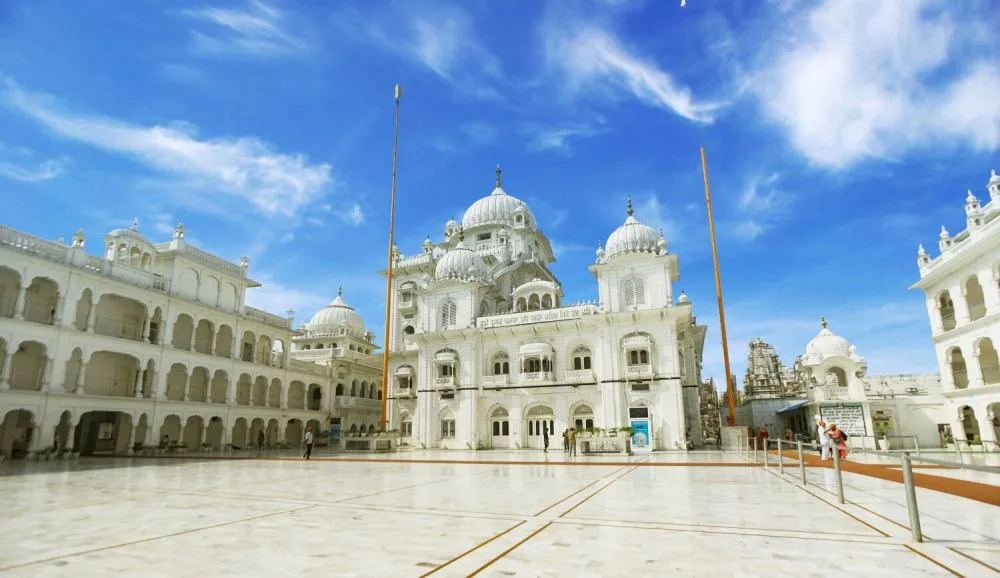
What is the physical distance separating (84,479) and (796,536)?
16898 millimetres

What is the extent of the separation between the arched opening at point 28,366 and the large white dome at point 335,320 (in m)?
25.5

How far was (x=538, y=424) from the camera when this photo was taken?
3588cm

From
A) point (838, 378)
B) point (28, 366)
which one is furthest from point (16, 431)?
point (838, 378)

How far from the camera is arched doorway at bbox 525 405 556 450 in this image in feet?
116

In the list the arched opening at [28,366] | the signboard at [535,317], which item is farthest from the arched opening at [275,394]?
the signboard at [535,317]

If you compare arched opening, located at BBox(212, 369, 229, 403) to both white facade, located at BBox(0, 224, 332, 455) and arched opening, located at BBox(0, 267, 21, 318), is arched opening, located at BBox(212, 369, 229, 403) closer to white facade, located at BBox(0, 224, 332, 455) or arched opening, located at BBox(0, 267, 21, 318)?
white facade, located at BBox(0, 224, 332, 455)

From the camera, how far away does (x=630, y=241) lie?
37000 millimetres

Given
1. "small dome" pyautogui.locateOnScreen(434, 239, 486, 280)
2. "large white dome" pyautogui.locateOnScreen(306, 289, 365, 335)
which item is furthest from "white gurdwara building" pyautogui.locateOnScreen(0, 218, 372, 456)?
"small dome" pyautogui.locateOnScreen(434, 239, 486, 280)

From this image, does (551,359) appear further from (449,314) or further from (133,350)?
(133,350)

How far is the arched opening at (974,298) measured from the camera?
1147 inches

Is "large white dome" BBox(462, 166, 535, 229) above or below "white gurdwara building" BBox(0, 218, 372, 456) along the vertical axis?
above

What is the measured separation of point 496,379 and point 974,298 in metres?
29.1

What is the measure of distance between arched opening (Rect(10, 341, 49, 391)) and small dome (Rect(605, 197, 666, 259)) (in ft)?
103

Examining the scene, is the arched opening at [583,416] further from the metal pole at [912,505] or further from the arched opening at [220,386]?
the metal pole at [912,505]
